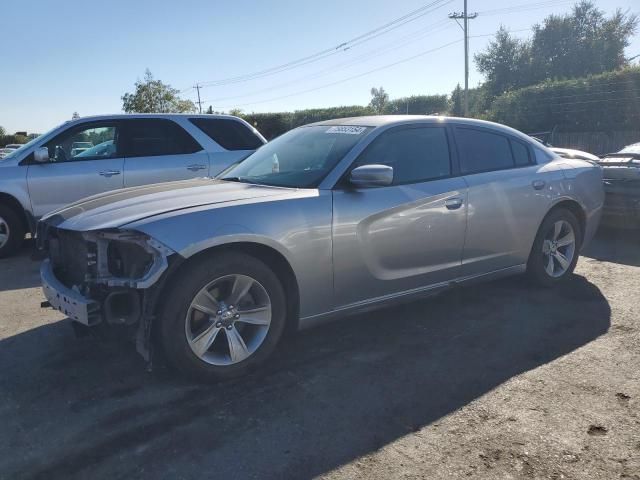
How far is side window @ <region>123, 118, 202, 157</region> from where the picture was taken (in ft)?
23.7

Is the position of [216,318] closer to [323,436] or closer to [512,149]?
[323,436]

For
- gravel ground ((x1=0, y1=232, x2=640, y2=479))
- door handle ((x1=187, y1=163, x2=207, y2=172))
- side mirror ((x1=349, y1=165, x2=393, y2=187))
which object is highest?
door handle ((x1=187, y1=163, x2=207, y2=172))

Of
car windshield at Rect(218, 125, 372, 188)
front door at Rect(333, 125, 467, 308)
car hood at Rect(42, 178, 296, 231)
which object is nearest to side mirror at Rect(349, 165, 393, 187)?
front door at Rect(333, 125, 467, 308)

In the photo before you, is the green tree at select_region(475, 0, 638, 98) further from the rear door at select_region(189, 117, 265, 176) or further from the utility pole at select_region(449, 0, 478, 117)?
the rear door at select_region(189, 117, 265, 176)

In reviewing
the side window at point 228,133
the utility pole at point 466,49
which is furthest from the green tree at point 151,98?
the side window at point 228,133

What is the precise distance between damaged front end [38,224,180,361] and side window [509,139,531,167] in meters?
3.37

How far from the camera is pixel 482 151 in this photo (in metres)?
4.70

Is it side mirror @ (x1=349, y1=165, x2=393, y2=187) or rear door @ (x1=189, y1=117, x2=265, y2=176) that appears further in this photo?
rear door @ (x1=189, y1=117, x2=265, y2=176)

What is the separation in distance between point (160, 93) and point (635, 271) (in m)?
46.0

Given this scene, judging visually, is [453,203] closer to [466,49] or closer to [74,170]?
[74,170]

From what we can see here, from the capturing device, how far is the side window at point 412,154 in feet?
13.3

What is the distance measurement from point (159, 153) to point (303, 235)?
14.9 feet

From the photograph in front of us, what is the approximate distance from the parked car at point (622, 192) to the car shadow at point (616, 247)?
232 mm

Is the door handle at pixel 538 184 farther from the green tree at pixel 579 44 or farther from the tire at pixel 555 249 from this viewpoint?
the green tree at pixel 579 44
